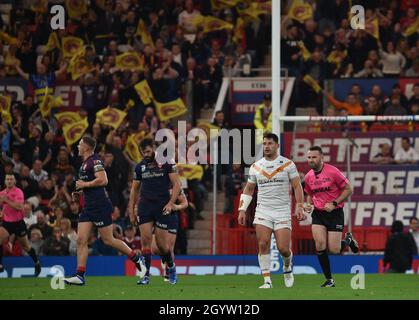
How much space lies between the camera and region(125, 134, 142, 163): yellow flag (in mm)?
28984

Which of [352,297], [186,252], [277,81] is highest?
[277,81]

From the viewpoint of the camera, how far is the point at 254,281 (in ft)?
74.4

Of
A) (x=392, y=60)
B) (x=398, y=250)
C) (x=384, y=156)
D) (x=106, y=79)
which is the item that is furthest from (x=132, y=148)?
(x=398, y=250)

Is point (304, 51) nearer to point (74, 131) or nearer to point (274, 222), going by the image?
point (74, 131)

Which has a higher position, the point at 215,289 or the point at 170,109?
the point at 170,109

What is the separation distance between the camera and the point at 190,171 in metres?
28.1

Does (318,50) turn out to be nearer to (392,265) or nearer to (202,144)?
(202,144)

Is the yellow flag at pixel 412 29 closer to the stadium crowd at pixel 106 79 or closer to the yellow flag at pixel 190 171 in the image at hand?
the stadium crowd at pixel 106 79

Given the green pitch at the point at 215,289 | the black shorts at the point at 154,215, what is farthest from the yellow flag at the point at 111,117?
the black shorts at the point at 154,215

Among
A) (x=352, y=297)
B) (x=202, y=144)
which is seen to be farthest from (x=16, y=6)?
(x=352, y=297)

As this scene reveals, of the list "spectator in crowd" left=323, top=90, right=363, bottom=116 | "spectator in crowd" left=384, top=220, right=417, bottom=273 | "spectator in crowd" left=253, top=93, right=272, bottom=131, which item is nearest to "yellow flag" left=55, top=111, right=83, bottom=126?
"spectator in crowd" left=253, top=93, right=272, bottom=131

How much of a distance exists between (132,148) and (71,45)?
12.8 ft

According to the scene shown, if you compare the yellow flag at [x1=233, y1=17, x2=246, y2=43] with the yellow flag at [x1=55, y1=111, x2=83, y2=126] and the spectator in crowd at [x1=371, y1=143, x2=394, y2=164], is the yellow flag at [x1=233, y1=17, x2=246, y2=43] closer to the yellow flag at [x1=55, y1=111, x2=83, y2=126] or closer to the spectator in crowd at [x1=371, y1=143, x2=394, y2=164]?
the yellow flag at [x1=55, y1=111, x2=83, y2=126]

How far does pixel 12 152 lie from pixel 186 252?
5.16 m
